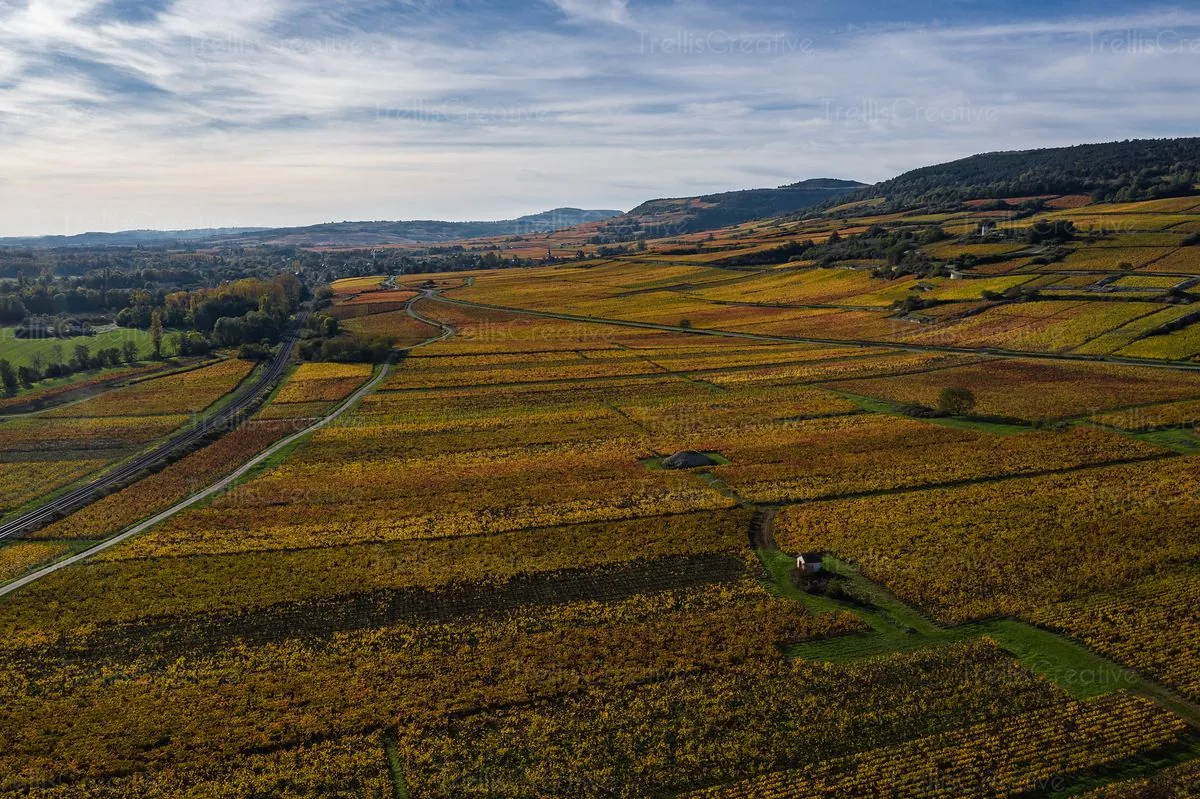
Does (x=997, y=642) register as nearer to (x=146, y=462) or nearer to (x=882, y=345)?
(x=146, y=462)

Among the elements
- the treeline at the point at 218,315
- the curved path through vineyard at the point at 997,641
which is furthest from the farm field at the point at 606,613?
the treeline at the point at 218,315

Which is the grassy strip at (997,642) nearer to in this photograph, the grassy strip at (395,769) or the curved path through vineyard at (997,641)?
the curved path through vineyard at (997,641)

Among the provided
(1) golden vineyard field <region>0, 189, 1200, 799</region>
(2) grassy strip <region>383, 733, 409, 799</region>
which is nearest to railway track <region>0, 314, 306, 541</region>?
(1) golden vineyard field <region>0, 189, 1200, 799</region>

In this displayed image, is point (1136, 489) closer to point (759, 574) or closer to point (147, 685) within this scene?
point (759, 574)

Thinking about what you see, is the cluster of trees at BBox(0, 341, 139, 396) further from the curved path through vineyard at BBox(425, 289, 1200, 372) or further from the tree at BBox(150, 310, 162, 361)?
the curved path through vineyard at BBox(425, 289, 1200, 372)

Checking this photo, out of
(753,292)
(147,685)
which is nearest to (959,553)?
(147,685)

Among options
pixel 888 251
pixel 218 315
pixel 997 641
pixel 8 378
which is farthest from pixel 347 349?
pixel 888 251
